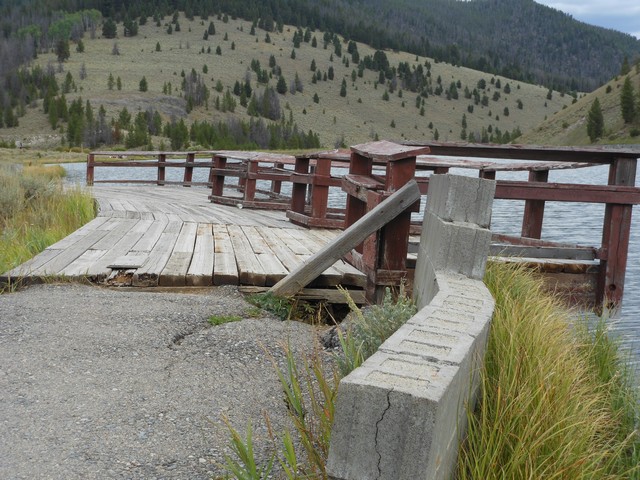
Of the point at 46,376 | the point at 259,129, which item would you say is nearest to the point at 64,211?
the point at 46,376

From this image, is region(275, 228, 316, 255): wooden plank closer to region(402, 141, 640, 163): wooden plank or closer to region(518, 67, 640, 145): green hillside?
region(402, 141, 640, 163): wooden plank

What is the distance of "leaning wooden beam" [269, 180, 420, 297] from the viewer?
5.29 metres

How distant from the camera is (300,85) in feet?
436

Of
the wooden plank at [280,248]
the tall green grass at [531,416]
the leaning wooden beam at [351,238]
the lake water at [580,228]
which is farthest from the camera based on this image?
the lake water at [580,228]

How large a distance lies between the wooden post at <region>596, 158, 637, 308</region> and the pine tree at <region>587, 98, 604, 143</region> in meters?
91.4

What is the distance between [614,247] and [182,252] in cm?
410

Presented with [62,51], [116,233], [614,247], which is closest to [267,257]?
[116,233]

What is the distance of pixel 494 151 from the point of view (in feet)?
22.2

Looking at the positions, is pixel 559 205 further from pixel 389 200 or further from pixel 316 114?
pixel 316 114

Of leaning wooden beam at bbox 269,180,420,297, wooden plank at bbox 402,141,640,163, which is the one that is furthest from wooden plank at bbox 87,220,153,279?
wooden plank at bbox 402,141,640,163

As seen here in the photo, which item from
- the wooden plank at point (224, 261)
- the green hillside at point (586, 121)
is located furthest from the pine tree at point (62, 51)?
the wooden plank at point (224, 261)

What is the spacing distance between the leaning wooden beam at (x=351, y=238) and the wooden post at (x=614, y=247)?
272 centimetres

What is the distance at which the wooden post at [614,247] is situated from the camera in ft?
23.3

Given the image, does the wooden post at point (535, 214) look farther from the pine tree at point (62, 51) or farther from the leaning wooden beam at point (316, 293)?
the pine tree at point (62, 51)
